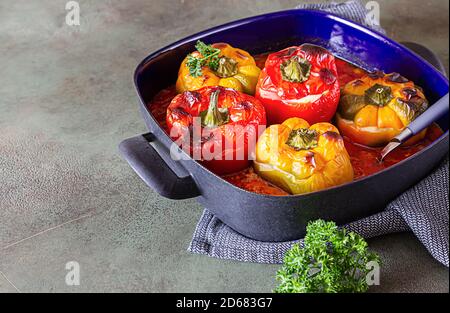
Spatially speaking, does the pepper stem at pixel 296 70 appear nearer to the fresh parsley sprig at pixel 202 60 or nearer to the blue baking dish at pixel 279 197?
the fresh parsley sprig at pixel 202 60

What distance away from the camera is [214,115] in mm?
1673

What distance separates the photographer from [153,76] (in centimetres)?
196

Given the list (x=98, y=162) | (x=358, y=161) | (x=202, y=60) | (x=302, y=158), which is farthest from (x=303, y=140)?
(x=98, y=162)

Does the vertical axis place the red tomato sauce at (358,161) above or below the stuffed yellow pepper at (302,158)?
below

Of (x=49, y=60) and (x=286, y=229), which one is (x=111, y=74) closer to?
(x=49, y=60)

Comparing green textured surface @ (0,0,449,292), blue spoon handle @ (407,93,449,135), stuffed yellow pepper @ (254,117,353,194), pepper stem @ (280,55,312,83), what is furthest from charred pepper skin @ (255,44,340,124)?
green textured surface @ (0,0,449,292)

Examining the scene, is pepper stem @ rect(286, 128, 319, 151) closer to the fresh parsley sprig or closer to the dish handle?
the dish handle

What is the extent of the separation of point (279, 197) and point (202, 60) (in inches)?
22.0

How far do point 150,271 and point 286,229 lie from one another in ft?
1.12

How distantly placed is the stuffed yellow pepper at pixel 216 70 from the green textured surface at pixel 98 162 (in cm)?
32

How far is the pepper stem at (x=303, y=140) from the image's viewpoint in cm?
162

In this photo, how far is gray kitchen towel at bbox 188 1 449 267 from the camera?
162 centimetres

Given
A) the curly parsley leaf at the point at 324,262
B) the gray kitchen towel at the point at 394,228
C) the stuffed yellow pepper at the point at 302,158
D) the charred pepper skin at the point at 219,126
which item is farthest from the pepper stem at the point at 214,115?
the curly parsley leaf at the point at 324,262

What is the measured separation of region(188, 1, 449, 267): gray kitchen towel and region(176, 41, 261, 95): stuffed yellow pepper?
37 centimetres
